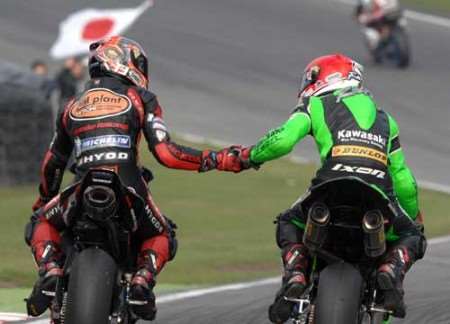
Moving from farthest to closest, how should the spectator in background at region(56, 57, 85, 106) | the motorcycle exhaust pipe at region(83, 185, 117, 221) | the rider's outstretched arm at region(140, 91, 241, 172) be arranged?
1. the spectator in background at region(56, 57, 85, 106)
2. the rider's outstretched arm at region(140, 91, 241, 172)
3. the motorcycle exhaust pipe at region(83, 185, 117, 221)

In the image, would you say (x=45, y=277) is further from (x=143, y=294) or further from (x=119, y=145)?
(x=119, y=145)

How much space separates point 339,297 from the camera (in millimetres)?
7930

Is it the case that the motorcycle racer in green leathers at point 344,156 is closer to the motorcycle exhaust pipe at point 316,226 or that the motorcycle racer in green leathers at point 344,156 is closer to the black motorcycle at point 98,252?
the motorcycle exhaust pipe at point 316,226

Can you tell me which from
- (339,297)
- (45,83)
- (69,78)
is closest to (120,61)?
(339,297)

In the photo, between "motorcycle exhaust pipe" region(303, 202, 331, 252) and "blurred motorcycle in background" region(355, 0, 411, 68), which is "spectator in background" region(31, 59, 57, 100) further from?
"motorcycle exhaust pipe" region(303, 202, 331, 252)

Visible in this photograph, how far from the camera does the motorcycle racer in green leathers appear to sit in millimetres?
8289

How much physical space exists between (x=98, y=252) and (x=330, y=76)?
1620 mm

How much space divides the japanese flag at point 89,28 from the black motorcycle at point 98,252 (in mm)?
12510

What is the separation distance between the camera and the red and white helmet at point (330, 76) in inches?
343

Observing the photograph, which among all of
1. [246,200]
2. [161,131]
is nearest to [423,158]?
[246,200]

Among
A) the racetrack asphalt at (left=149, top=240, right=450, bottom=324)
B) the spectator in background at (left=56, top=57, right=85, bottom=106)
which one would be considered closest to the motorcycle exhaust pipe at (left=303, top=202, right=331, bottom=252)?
the racetrack asphalt at (left=149, top=240, right=450, bottom=324)

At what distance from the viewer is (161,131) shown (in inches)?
336

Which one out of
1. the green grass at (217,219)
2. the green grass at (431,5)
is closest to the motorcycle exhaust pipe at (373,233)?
the green grass at (217,219)

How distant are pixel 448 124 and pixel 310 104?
16.5 m
